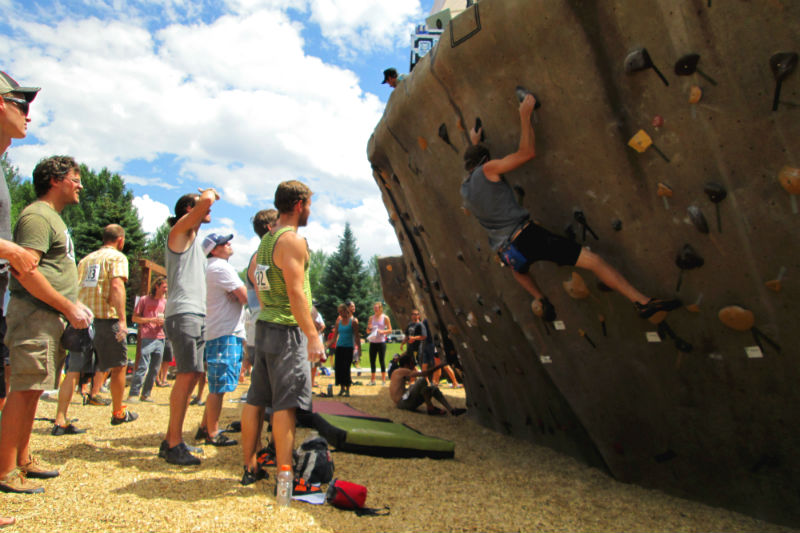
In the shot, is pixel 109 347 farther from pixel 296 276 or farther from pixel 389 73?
pixel 389 73

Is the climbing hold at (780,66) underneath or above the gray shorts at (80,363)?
above

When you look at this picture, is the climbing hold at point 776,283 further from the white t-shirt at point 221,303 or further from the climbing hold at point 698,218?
the white t-shirt at point 221,303

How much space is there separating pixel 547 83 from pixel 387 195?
2947mm

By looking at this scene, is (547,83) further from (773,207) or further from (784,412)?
(784,412)

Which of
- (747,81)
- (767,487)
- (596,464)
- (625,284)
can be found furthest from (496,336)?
(747,81)

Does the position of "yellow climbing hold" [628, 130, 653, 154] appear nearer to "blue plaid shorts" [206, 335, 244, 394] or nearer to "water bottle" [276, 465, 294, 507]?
"water bottle" [276, 465, 294, 507]

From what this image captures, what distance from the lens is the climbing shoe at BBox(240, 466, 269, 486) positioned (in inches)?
128

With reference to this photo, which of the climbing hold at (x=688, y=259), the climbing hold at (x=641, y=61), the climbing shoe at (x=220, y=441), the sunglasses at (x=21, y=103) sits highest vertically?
the climbing hold at (x=641, y=61)

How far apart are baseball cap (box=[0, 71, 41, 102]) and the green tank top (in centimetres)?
144

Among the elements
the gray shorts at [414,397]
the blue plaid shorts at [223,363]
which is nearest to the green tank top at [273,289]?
the blue plaid shorts at [223,363]

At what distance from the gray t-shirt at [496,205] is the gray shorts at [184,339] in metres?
2.30

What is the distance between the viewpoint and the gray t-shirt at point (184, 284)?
3877mm

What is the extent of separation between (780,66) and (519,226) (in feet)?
4.78

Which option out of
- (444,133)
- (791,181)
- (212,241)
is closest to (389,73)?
(444,133)
